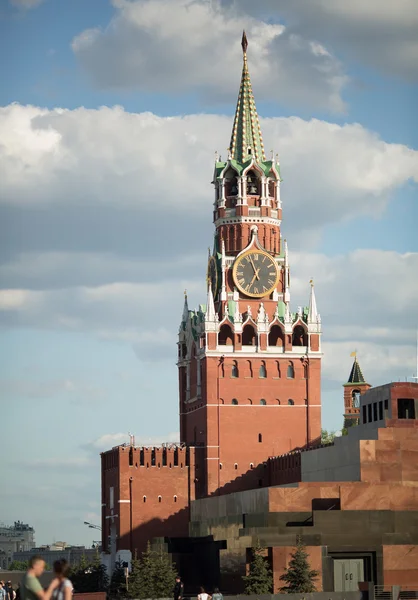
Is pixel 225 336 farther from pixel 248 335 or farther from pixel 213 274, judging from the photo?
pixel 213 274

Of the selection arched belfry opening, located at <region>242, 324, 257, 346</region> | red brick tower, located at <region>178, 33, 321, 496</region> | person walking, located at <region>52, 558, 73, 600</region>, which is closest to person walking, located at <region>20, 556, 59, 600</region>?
person walking, located at <region>52, 558, 73, 600</region>

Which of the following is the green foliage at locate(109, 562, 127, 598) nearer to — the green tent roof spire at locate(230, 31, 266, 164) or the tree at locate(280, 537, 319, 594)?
the tree at locate(280, 537, 319, 594)

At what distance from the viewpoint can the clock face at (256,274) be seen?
131875 mm

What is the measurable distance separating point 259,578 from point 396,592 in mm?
8545

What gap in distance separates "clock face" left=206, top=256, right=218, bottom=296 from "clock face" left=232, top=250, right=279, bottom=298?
2.39m

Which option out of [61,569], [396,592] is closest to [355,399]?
[396,592]

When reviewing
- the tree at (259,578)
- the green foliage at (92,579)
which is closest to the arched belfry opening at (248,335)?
the green foliage at (92,579)

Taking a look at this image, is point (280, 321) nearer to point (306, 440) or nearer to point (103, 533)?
point (306, 440)

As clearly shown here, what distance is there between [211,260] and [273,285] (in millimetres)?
6704

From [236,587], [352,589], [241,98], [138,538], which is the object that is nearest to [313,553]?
[352,589]

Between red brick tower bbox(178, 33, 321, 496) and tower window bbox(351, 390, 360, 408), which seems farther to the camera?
tower window bbox(351, 390, 360, 408)

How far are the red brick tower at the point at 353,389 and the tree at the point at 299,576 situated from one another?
114 m

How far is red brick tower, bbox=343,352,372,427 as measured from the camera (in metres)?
192

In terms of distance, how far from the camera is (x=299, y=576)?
76000 millimetres
